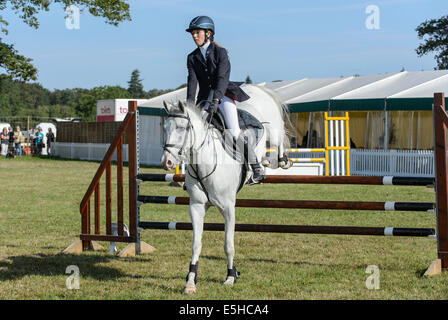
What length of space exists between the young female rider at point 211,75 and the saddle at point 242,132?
79mm

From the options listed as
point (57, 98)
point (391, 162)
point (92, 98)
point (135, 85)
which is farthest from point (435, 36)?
point (57, 98)

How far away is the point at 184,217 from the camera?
13.0m

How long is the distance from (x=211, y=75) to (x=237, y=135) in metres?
0.75

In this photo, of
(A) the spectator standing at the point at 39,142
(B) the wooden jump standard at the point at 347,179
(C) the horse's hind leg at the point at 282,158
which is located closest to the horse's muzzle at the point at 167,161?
(B) the wooden jump standard at the point at 347,179

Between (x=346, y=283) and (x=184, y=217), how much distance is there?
6368 millimetres

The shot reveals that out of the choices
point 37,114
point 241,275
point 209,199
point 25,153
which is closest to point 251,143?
point 209,199

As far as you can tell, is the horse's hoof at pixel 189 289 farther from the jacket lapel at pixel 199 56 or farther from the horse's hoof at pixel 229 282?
the jacket lapel at pixel 199 56

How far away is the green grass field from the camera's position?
6.71 meters

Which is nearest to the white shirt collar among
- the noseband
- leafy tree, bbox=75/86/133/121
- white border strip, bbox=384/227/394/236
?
the noseband

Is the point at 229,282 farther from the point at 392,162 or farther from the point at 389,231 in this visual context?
the point at 392,162

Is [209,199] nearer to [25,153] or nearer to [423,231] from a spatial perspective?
[423,231]

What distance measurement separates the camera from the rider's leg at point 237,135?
696 centimetres

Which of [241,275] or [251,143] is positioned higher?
[251,143]

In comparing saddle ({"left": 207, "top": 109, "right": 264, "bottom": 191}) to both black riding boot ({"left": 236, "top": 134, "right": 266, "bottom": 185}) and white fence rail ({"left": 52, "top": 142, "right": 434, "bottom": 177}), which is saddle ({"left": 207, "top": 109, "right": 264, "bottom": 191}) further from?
white fence rail ({"left": 52, "top": 142, "right": 434, "bottom": 177})
